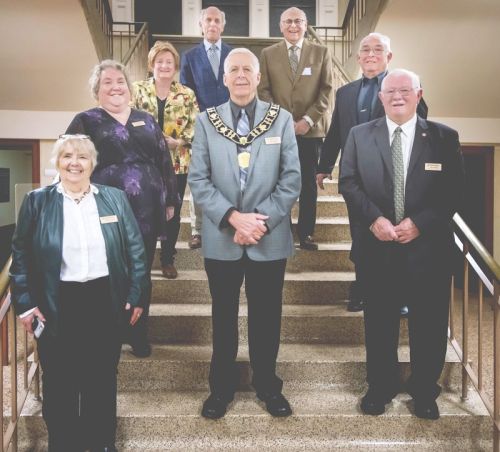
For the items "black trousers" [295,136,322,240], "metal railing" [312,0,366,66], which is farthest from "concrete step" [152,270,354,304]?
"metal railing" [312,0,366,66]

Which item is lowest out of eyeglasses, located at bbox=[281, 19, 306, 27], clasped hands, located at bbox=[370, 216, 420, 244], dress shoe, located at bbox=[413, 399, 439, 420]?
dress shoe, located at bbox=[413, 399, 439, 420]

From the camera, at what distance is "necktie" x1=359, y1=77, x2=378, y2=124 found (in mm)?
3045

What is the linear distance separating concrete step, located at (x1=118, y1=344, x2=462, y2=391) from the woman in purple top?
18.2 inches

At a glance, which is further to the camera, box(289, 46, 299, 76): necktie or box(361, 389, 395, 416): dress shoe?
box(289, 46, 299, 76): necktie

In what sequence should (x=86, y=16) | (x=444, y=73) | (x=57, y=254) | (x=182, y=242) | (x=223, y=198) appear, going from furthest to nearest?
(x=444, y=73) → (x=86, y=16) → (x=182, y=242) → (x=223, y=198) → (x=57, y=254)

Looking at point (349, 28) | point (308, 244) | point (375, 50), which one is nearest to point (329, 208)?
point (308, 244)

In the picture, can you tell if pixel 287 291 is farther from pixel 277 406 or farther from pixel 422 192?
pixel 422 192

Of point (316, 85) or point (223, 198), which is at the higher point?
point (316, 85)

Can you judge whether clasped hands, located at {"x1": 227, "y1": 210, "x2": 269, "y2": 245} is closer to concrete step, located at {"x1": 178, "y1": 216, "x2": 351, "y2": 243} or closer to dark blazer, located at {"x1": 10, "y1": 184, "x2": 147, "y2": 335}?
dark blazer, located at {"x1": 10, "y1": 184, "x2": 147, "y2": 335}

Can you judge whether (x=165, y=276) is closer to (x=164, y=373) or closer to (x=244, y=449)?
(x=164, y=373)

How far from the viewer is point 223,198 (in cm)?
237

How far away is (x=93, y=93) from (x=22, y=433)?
1542 millimetres

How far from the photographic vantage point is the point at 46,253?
2.04m

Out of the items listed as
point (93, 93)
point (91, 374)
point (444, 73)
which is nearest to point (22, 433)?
point (91, 374)
